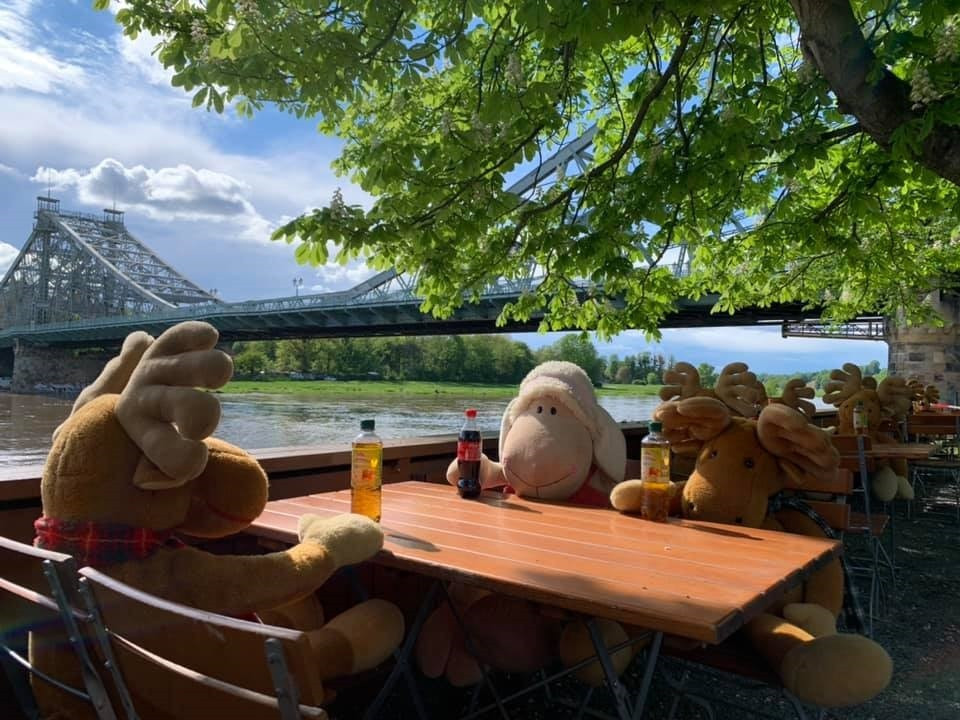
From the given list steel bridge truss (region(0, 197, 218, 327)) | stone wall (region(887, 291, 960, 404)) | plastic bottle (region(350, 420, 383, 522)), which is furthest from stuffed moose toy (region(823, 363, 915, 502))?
steel bridge truss (region(0, 197, 218, 327))

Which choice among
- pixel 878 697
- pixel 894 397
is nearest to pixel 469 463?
pixel 878 697

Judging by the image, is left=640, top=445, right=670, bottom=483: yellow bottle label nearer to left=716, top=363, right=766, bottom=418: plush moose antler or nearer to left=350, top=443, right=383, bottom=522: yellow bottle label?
left=350, top=443, right=383, bottom=522: yellow bottle label

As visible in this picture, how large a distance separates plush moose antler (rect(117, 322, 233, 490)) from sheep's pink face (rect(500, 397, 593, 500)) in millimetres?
1145

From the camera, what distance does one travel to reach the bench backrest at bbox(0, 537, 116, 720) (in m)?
0.99

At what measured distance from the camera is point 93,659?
116 centimetres

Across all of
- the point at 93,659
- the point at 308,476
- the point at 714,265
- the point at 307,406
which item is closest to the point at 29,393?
the point at 307,406

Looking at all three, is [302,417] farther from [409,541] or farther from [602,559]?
[602,559]

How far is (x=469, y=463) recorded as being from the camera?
7.39ft

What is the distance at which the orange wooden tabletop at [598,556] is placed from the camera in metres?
1.19

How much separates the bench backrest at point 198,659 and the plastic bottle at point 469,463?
1245mm

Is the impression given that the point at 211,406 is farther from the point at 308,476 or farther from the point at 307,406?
the point at 307,406

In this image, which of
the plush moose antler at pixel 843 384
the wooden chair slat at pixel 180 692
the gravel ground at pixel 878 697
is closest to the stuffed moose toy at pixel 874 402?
the plush moose antler at pixel 843 384

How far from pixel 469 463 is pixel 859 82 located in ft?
7.32

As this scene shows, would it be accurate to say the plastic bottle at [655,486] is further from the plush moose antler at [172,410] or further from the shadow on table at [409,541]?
the plush moose antler at [172,410]
